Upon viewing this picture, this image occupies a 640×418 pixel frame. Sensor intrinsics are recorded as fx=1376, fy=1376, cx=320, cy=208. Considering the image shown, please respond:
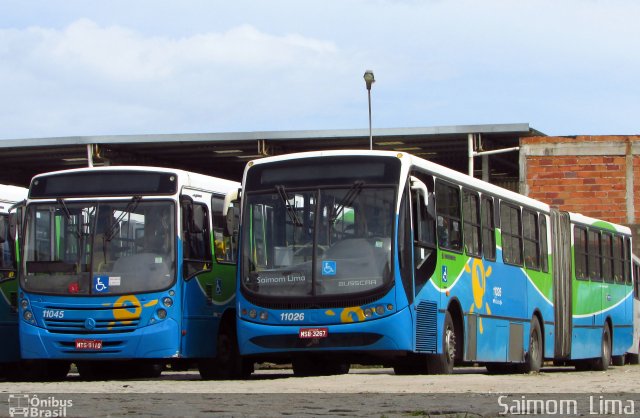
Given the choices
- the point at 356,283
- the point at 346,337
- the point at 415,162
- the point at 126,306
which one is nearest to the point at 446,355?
the point at 346,337

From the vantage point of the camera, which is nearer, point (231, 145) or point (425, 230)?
point (425, 230)

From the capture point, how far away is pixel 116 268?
17953mm

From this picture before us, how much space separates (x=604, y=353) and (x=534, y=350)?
4.76m

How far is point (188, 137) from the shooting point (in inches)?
1508

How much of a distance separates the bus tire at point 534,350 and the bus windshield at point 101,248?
683 centimetres

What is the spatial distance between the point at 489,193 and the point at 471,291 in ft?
6.52

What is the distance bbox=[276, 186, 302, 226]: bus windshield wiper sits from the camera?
17.2 meters

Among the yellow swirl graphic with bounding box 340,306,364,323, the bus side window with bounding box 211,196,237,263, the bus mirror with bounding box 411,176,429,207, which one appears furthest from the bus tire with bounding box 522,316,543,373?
the yellow swirl graphic with bounding box 340,306,364,323

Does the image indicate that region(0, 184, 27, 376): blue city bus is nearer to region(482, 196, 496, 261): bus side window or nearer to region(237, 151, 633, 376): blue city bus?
region(237, 151, 633, 376): blue city bus

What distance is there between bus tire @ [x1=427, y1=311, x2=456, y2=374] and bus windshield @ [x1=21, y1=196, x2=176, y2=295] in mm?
3558

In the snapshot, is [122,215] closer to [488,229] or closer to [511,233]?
[488,229]

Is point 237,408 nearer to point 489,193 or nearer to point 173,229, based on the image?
point 173,229

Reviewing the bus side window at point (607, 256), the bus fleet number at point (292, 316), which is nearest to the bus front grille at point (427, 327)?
the bus fleet number at point (292, 316)

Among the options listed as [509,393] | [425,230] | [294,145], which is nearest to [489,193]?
[425,230]
